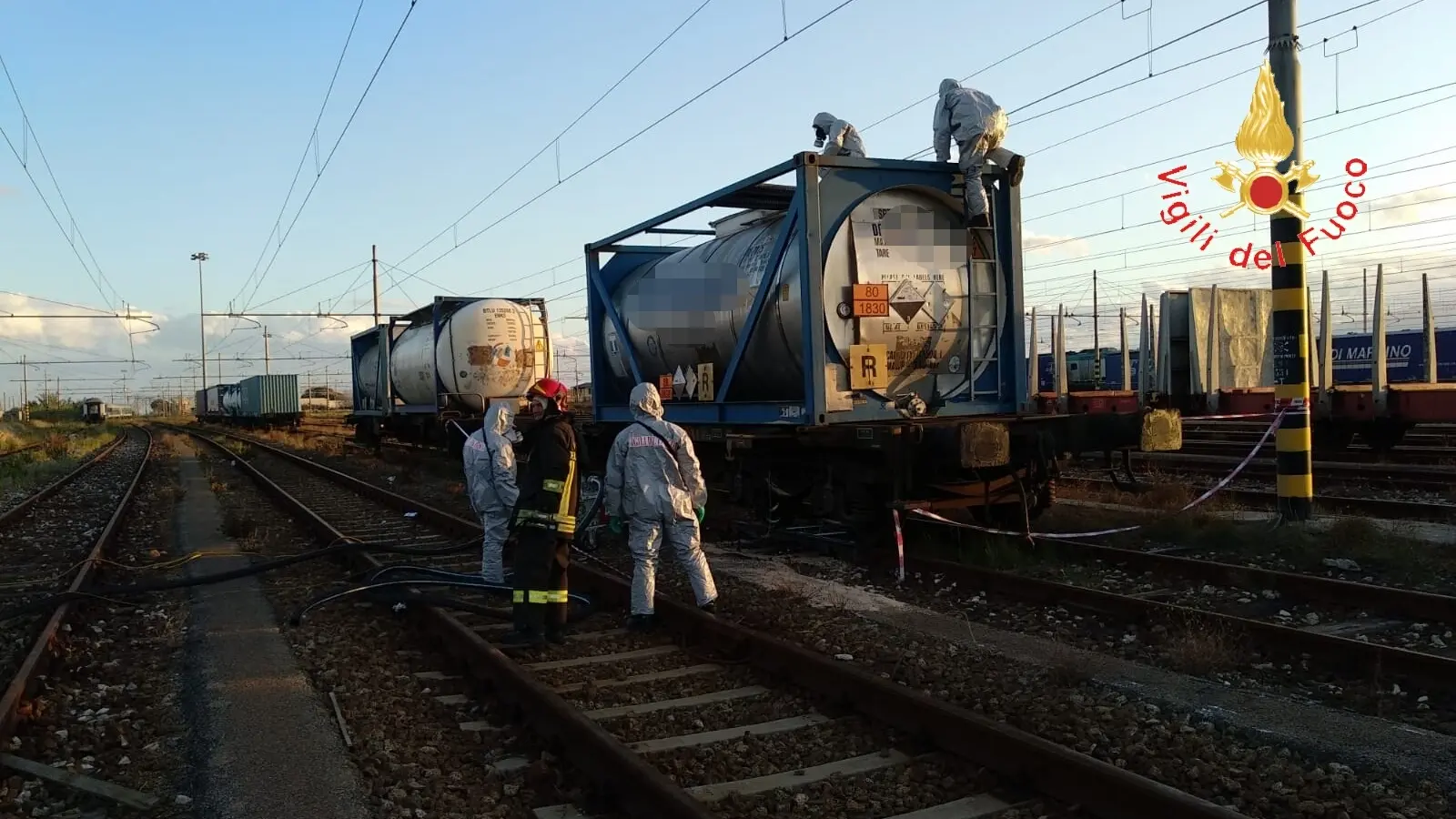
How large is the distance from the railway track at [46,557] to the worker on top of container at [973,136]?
7.71 metres

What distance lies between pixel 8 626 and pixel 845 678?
6631 millimetres

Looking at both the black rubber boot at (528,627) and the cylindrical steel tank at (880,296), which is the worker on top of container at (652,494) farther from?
the cylindrical steel tank at (880,296)

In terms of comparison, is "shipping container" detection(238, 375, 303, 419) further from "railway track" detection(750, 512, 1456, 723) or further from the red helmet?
the red helmet

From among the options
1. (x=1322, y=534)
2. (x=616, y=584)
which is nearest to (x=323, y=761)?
(x=616, y=584)

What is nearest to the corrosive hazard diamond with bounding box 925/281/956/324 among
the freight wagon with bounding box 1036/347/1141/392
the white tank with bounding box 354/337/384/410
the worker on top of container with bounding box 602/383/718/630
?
the worker on top of container with bounding box 602/383/718/630

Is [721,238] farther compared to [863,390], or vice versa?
[721,238]

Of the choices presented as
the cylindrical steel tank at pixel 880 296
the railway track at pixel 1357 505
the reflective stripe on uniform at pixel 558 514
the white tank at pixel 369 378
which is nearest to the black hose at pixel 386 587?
the reflective stripe on uniform at pixel 558 514

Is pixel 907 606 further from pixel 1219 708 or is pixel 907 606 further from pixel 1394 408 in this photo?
pixel 1394 408

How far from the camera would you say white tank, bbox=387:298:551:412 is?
19875 millimetres

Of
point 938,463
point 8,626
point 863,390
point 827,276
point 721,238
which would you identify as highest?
point 721,238

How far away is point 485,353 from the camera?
19953 mm

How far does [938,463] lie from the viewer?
27.9 feet

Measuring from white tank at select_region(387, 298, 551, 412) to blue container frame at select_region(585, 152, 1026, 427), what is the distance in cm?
A: 894

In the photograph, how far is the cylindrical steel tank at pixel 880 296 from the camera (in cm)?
868
